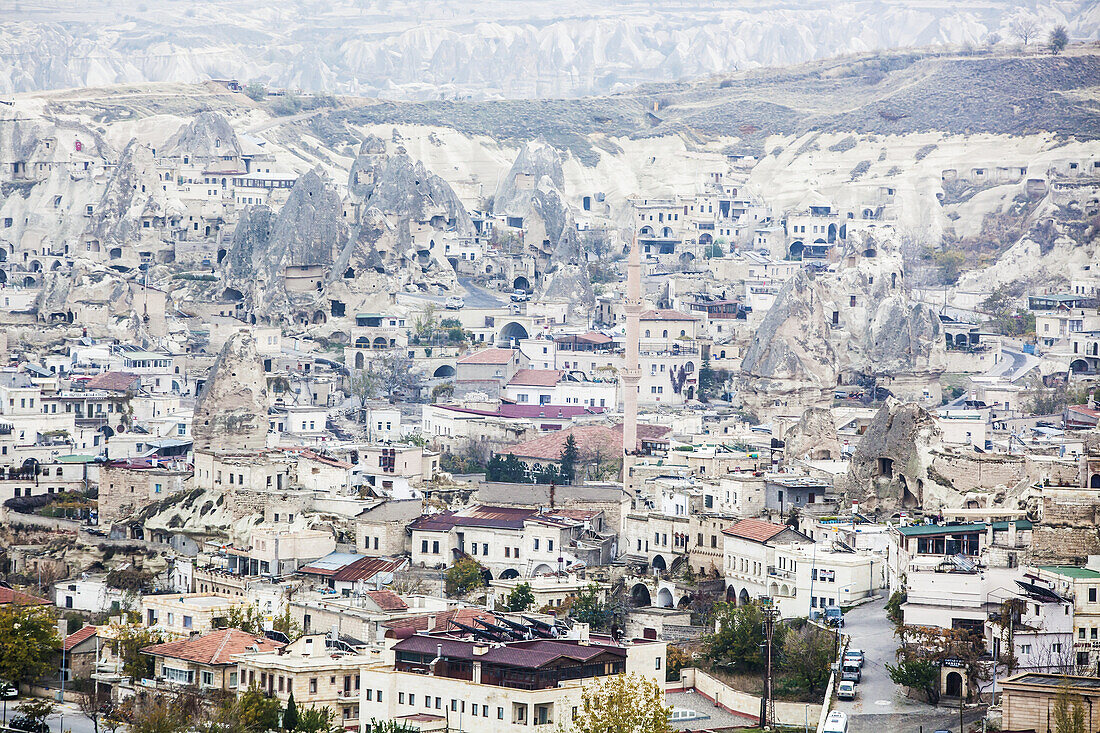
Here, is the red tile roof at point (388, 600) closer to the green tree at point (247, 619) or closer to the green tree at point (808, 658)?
the green tree at point (247, 619)

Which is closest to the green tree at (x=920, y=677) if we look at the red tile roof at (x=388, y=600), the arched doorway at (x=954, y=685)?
the arched doorway at (x=954, y=685)

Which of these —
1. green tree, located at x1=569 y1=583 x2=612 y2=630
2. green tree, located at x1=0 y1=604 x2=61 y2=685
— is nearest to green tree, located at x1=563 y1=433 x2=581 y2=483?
green tree, located at x1=569 y1=583 x2=612 y2=630

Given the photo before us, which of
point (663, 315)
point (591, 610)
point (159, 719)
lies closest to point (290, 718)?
point (159, 719)

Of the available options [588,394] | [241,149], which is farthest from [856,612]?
[241,149]

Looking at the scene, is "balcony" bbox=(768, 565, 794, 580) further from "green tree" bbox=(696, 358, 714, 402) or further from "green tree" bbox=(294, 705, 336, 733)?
"green tree" bbox=(696, 358, 714, 402)

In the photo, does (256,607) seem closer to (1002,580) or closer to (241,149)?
(1002,580)

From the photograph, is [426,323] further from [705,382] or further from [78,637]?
[78,637]
